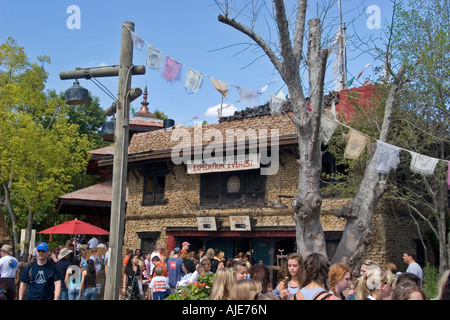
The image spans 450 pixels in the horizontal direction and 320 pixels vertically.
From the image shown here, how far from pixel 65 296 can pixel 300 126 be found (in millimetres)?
6165

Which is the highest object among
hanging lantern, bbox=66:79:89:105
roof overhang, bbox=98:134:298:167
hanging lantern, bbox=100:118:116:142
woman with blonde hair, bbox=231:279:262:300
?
Answer: roof overhang, bbox=98:134:298:167

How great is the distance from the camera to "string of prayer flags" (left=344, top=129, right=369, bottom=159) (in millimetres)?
13578

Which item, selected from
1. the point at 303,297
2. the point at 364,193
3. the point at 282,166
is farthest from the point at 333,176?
the point at 303,297

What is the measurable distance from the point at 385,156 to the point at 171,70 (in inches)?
208

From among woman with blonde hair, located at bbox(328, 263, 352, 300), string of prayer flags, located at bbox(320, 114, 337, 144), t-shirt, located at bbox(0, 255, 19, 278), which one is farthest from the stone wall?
woman with blonde hair, located at bbox(328, 263, 352, 300)

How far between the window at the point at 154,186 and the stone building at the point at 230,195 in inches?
1.7

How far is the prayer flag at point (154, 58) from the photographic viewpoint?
439 inches

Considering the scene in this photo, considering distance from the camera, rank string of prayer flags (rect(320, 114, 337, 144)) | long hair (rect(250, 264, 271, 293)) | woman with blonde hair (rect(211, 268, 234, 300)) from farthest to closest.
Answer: string of prayer flags (rect(320, 114, 337, 144)), long hair (rect(250, 264, 271, 293)), woman with blonde hair (rect(211, 268, 234, 300))

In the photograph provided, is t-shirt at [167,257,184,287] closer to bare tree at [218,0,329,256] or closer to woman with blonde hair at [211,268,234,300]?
bare tree at [218,0,329,256]

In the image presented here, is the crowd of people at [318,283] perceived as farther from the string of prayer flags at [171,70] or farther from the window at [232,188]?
the window at [232,188]

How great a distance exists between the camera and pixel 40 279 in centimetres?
834

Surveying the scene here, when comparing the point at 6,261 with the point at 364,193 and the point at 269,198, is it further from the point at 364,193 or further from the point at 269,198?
the point at 269,198

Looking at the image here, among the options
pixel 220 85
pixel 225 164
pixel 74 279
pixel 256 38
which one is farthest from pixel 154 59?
pixel 225 164

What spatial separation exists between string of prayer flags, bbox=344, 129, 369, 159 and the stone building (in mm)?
3766
